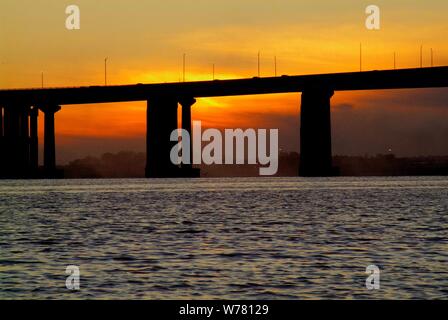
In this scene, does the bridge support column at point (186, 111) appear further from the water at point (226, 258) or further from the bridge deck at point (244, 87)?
the water at point (226, 258)

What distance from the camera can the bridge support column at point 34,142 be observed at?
616 feet

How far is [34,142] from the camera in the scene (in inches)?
7470

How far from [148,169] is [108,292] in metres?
152

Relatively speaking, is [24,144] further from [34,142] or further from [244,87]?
[244,87]

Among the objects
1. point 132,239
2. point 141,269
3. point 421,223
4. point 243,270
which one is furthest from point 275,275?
point 421,223

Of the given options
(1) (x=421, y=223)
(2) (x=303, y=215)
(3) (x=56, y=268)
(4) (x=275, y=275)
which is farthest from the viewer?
(2) (x=303, y=215)

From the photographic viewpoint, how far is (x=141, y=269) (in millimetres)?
26031

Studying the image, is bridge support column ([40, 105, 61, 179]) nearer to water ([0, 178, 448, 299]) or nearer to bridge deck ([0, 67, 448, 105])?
bridge deck ([0, 67, 448, 105])

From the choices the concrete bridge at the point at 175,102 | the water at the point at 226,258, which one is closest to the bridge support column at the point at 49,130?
the concrete bridge at the point at 175,102

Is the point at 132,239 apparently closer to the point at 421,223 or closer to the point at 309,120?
the point at 421,223

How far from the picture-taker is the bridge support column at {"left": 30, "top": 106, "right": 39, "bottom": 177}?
616 ft
